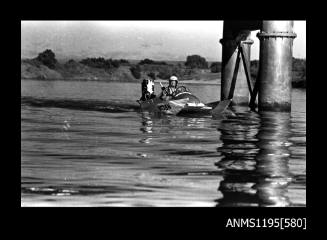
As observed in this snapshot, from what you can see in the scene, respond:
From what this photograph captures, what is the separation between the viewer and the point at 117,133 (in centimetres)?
2748

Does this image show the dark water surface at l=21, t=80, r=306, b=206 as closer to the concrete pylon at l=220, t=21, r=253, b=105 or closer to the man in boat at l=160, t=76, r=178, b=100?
the man in boat at l=160, t=76, r=178, b=100

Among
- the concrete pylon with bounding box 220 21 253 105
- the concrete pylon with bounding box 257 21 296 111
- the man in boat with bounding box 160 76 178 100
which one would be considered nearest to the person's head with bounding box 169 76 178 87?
the man in boat with bounding box 160 76 178 100

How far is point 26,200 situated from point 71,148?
8318 mm

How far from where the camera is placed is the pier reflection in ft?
46.8

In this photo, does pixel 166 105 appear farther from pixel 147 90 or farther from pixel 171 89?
Answer: pixel 147 90

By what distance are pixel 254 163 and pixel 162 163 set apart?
206 centimetres

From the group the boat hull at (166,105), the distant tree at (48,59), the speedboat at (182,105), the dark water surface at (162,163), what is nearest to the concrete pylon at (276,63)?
the speedboat at (182,105)

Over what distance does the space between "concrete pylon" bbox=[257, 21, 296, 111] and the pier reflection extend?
3.75m

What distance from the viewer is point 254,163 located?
62.5 feet

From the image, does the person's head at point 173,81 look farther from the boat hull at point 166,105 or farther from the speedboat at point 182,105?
the boat hull at point 166,105

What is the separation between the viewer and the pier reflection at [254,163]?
1427cm

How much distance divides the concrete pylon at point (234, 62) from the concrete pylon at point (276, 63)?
6331 mm
